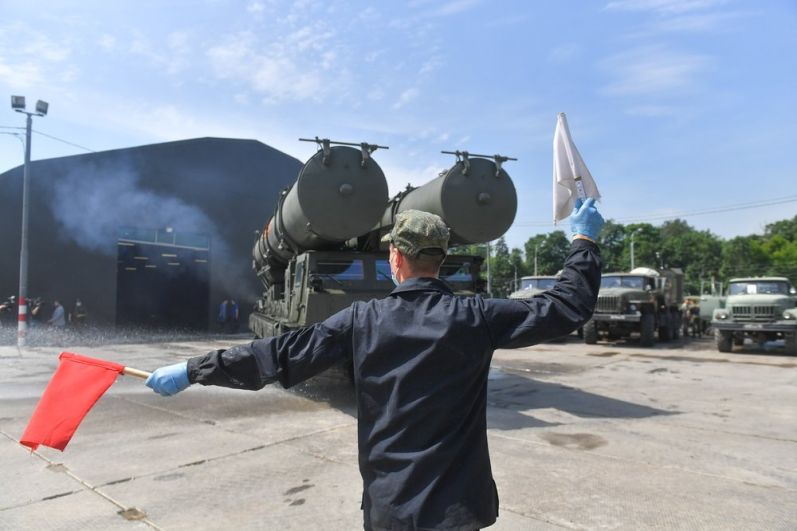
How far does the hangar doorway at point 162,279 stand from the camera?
19.9 metres

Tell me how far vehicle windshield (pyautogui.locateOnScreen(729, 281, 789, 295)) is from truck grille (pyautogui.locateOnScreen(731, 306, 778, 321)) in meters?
0.81

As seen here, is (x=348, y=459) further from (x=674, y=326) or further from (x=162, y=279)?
(x=162, y=279)

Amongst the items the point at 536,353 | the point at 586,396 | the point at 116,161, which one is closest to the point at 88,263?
the point at 116,161

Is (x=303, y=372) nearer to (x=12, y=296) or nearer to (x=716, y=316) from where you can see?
(x=716, y=316)

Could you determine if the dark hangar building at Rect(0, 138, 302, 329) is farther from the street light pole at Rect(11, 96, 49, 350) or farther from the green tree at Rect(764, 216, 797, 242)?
the green tree at Rect(764, 216, 797, 242)

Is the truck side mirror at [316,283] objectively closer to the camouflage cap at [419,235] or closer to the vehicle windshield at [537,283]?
the camouflage cap at [419,235]

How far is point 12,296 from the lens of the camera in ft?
58.4

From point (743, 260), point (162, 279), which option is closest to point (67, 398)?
point (162, 279)

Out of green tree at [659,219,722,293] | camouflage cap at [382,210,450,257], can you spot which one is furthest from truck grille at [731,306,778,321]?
green tree at [659,219,722,293]

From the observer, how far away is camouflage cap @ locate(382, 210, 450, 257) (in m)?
1.82

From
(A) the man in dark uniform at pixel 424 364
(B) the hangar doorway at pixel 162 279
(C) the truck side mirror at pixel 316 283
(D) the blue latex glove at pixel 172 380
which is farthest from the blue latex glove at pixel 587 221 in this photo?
(B) the hangar doorway at pixel 162 279

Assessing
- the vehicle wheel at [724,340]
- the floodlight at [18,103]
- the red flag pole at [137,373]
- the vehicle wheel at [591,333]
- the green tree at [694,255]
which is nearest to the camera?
the red flag pole at [137,373]

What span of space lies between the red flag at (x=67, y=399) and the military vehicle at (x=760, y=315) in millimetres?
15217

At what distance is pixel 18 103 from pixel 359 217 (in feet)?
42.9
